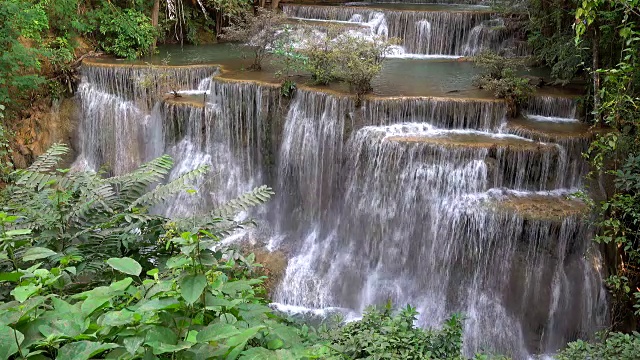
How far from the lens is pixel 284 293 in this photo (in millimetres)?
9156

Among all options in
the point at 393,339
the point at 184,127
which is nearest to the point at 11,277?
the point at 393,339

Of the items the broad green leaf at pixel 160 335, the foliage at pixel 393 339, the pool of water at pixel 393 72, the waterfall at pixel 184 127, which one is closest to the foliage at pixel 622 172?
the pool of water at pixel 393 72

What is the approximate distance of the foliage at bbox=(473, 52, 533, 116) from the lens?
364 inches

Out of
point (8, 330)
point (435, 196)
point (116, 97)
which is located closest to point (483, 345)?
point (435, 196)

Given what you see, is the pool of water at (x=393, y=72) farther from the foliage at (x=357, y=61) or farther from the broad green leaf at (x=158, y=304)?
the broad green leaf at (x=158, y=304)

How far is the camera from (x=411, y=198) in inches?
345

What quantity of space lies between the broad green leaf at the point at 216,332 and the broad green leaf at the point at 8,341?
2.08 ft

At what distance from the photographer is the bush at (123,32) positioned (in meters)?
13.2

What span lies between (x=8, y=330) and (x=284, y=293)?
750 cm

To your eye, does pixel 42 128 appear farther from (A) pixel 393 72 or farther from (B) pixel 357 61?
(A) pixel 393 72

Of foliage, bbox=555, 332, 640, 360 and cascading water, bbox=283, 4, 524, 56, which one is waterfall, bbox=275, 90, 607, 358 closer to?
foliage, bbox=555, 332, 640, 360

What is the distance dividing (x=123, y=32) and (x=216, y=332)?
13157 mm

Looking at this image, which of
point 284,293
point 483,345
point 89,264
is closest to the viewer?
point 89,264

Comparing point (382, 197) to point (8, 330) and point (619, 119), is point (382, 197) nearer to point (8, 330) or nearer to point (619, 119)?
point (619, 119)
